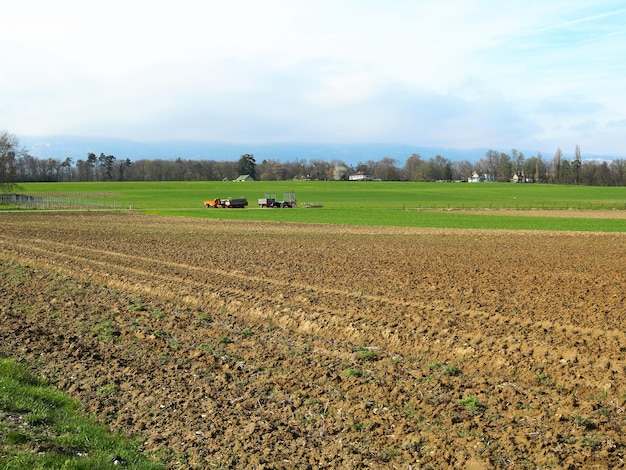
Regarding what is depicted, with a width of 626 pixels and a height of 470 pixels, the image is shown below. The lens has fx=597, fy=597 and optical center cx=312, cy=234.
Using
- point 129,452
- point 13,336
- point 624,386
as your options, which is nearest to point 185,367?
point 129,452

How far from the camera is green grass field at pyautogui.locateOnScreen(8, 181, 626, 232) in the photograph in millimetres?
58438


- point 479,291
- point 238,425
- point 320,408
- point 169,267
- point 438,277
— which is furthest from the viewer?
point 169,267

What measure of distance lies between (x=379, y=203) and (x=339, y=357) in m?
91.7

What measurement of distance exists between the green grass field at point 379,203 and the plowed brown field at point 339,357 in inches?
1389

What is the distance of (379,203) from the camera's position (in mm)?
102562

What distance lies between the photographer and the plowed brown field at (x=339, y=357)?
Answer: 814 cm

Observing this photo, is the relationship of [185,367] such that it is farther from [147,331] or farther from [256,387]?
[147,331]

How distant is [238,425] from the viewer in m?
8.76

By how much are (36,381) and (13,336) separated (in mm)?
3544

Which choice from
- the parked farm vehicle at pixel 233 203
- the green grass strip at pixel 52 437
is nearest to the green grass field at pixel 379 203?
the parked farm vehicle at pixel 233 203

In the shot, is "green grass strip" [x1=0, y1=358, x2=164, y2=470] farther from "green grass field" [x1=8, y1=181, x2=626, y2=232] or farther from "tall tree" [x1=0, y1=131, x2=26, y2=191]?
"tall tree" [x1=0, y1=131, x2=26, y2=191]

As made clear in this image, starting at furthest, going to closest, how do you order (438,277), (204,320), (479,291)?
(438,277), (479,291), (204,320)

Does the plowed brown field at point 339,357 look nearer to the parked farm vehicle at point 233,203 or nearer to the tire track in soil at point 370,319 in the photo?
the tire track in soil at point 370,319

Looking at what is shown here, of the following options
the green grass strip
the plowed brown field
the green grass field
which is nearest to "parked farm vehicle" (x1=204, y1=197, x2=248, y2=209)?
the green grass field
